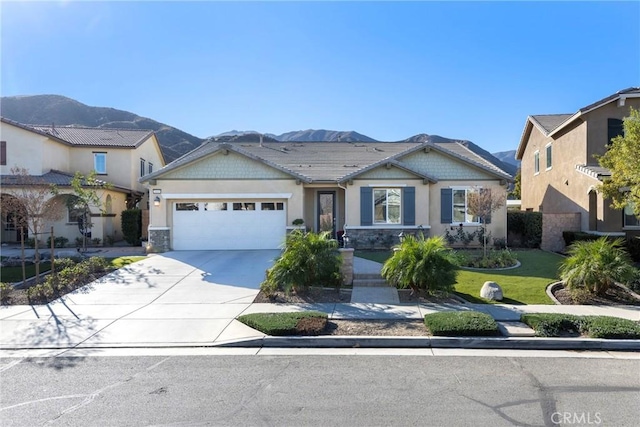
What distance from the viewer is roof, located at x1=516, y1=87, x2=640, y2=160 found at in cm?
1585

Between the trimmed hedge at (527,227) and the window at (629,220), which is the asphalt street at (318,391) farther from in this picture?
the window at (629,220)

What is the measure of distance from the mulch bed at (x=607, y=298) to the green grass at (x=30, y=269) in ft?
43.5

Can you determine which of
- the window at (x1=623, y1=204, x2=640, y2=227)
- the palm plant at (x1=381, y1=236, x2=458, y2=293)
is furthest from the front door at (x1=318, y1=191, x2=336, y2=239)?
the window at (x1=623, y1=204, x2=640, y2=227)

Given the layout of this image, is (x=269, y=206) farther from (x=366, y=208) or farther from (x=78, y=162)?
(x=78, y=162)

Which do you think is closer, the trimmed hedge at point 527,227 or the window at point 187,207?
the window at point 187,207

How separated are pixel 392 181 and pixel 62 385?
45.6 feet

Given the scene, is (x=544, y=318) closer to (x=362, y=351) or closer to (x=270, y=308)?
(x=362, y=351)

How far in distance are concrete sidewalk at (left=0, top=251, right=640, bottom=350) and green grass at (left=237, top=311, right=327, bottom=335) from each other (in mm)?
172

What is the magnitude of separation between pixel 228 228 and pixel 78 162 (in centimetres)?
1264

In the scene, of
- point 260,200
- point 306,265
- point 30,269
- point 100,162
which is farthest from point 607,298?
point 100,162

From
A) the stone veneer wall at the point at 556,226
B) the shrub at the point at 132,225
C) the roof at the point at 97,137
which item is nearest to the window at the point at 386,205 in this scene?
the stone veneer wall at the point at 556,226

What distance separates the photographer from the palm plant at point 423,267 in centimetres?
870

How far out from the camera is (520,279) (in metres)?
10.7

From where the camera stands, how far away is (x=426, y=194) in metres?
16.7
